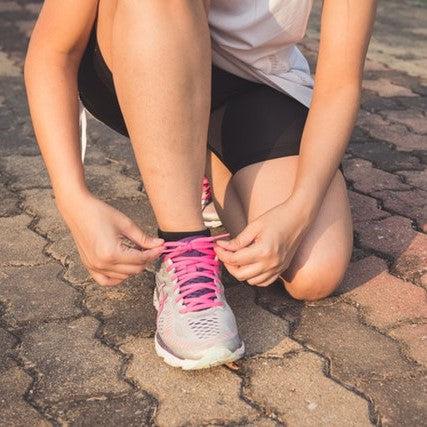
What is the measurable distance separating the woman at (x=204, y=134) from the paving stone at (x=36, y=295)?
0.64 ft

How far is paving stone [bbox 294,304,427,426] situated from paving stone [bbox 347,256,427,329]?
5 centimetres

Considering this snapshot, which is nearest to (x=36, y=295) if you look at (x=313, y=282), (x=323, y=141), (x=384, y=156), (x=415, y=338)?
(x=313, y=282)

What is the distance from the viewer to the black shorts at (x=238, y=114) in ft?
7.55

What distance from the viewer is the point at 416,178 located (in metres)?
3.01

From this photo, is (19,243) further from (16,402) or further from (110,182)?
(16,402)

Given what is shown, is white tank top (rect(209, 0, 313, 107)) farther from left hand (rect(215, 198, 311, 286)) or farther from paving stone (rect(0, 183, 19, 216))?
paving stone (rect(0, 183, 19, 216))

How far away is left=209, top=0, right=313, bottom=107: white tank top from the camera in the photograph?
2283mm

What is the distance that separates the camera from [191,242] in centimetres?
197

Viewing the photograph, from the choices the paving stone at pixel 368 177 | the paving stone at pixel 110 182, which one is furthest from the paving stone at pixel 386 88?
the paving stone at pixel 110 182

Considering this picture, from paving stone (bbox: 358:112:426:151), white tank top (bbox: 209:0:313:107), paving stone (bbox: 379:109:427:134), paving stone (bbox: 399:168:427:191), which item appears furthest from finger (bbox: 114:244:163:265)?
paving stone (bbox: 379:109:427:134)

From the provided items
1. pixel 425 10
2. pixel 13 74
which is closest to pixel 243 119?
pixel 13 74

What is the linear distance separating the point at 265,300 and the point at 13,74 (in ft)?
7.50

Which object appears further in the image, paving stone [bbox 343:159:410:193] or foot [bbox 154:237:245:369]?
paving stone [bbox 343:159:410:193]

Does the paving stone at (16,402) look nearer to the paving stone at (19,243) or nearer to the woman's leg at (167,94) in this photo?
the woman's leg at (167,94)
